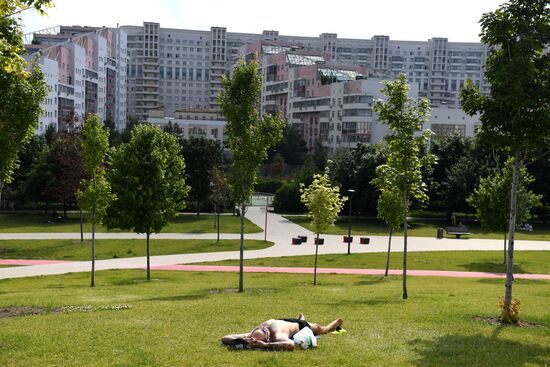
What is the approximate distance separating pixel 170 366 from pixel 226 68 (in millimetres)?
177120

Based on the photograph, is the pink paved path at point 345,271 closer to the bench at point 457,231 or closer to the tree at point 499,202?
the tree at point 499,202

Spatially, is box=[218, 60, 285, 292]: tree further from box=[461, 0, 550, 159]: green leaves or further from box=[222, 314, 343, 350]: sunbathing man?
box=[222, 314, 343, 350]: sunbathing man

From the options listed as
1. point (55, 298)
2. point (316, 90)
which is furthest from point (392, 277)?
point (316, 90)

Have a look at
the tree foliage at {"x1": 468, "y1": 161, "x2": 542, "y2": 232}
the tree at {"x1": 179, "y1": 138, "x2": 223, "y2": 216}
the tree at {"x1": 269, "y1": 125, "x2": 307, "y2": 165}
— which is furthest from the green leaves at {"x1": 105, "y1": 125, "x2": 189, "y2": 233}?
the tree at {"x1": 269, "y1": 125, "x2": 307, "y2": 165}

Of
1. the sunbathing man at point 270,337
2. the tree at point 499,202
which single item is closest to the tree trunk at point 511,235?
the sunbathing man at point 270,337

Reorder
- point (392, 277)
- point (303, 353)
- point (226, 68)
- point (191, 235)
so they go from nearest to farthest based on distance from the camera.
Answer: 1. point (303, 353)
2. point (392, 277)
3. point (191, 235)
4. point (226, 68)

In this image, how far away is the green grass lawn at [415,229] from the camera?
53.0m

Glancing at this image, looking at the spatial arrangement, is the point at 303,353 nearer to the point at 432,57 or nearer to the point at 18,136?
the point at 18,136

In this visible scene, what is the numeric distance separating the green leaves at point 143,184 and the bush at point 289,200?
41184mm

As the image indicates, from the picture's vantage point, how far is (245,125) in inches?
855

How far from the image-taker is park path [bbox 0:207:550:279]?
32225 mm

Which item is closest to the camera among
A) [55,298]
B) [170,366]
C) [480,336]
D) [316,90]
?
[170,366]

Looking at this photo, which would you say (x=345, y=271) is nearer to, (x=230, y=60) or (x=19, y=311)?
(x=19, y=311)

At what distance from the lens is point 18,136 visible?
20516 millimetres
